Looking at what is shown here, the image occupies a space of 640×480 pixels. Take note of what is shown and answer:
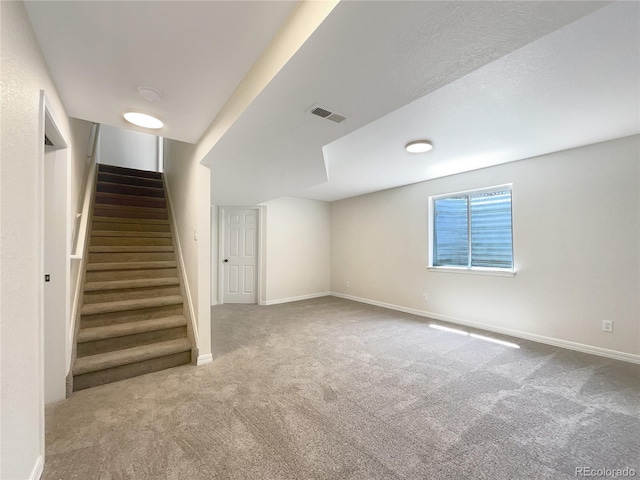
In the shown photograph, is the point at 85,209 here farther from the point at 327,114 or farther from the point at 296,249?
the point at 296,249

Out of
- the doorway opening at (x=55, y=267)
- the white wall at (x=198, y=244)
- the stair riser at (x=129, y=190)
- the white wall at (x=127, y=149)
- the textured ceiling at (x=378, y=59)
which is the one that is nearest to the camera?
the textured ceiling at (x=378, y=59)

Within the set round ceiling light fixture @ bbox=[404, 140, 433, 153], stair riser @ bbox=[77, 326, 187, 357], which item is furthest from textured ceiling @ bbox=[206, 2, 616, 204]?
stair riser @ bbox=[77, 326, 187, 357]

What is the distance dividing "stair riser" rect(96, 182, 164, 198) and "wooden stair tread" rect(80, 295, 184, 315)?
226 cm

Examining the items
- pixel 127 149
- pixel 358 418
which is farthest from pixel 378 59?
pixel 127 149

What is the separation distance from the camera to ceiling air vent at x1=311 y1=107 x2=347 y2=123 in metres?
1.64

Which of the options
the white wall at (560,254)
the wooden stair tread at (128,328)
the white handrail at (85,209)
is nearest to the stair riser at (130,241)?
the white handrail at (85,209)

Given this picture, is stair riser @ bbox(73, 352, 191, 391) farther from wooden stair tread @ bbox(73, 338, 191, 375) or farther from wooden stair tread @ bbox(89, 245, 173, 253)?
wooden stair tread @ bbox(89, 245, 173, 253)

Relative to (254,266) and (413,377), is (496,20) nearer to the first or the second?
(413,377)

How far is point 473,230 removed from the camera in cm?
398

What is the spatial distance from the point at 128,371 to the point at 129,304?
2.23ft

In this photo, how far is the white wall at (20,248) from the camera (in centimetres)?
97

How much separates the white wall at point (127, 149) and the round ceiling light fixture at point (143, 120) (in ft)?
11.3

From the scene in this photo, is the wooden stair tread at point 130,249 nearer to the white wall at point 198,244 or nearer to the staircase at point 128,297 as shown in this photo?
the staircase at point 128,297

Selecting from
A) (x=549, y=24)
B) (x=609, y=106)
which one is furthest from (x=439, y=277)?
(x=549, y=24)
